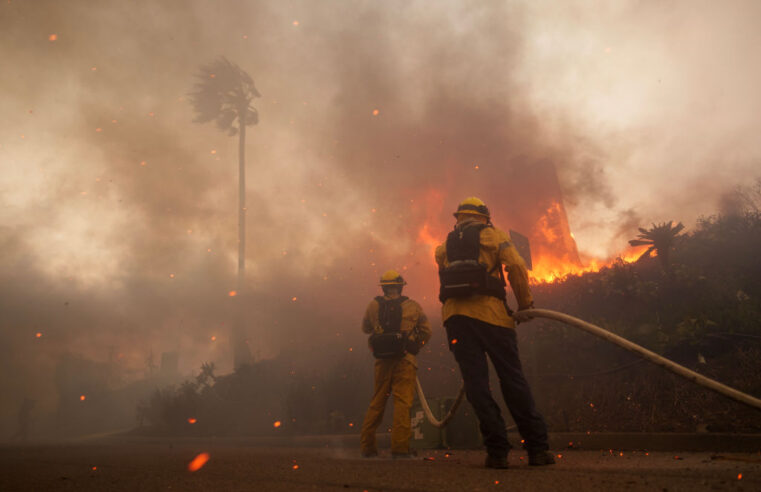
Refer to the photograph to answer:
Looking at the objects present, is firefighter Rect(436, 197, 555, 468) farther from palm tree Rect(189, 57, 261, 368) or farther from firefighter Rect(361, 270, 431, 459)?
palm tree Rect(189, 57, 261, 368)

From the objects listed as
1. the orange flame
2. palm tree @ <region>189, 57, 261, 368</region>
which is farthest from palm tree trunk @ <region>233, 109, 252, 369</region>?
the orange flame

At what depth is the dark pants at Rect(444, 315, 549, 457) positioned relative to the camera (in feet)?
11.6

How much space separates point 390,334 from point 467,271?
1.91m

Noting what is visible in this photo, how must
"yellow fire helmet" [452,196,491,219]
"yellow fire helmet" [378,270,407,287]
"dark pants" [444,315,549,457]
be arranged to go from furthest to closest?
1. "yellow fire helmet" [378,270,407,287]
2. "yellow fire helmet" [452,196,491,219]
3. "dark pants" [444,315,549,457]

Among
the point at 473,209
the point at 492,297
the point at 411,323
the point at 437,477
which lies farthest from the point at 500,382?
the point at 411,323

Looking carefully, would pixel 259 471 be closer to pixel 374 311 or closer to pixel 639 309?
pixel 374 311

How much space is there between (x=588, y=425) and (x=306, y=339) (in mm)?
14038

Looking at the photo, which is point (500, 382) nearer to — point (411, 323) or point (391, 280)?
point (411, 323)

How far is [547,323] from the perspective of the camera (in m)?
8.22

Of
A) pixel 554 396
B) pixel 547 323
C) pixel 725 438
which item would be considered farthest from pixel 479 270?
pixel 547 323

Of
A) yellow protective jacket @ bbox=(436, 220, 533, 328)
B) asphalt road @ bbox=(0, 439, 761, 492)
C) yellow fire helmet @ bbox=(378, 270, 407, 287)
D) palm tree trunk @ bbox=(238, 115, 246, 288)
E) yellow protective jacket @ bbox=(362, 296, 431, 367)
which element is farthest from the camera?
palm tree trunk @ bbox=(238, 115, 246, 288)

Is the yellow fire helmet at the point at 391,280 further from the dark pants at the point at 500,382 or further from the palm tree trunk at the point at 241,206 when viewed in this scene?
the palm tree trunk at the point at 241,206

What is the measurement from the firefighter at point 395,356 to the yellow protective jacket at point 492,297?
1.61 metres

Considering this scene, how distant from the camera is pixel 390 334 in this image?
18.0 ft
